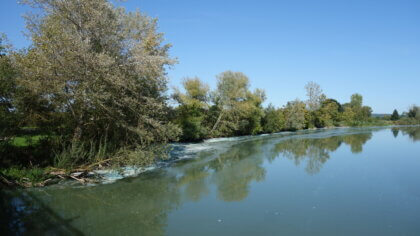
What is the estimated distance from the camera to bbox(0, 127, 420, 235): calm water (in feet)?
18.2

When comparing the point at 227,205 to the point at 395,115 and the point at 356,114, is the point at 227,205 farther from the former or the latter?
the point at 395,115

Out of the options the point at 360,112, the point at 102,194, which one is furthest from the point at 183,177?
the point at 360,112

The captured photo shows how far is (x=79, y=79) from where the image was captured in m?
9.08

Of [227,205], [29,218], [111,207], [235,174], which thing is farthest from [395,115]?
[29,218]

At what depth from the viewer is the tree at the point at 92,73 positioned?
8648 millimetres

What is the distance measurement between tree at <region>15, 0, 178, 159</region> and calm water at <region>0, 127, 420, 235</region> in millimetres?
2357

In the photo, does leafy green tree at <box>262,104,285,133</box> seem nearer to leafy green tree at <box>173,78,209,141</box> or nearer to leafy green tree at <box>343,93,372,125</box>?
leafy green tree at <box>173,78,209,141</box>

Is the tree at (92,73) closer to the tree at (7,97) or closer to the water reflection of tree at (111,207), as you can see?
the tree at (7,97)

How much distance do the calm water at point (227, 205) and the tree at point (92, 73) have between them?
2.36 metres

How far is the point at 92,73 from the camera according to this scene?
8984 millimetres

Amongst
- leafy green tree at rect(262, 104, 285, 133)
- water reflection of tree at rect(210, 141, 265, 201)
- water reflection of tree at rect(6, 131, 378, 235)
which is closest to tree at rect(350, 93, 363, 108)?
leafy green tree at rect(262, 104, 285, 133)

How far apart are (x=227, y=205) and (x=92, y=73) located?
5673mm

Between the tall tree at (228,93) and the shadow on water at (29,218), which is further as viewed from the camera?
the tall tree at (228,93)

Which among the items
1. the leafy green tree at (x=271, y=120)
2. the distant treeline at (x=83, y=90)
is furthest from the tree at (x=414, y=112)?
the distant treeline at (x=83, y=90)
